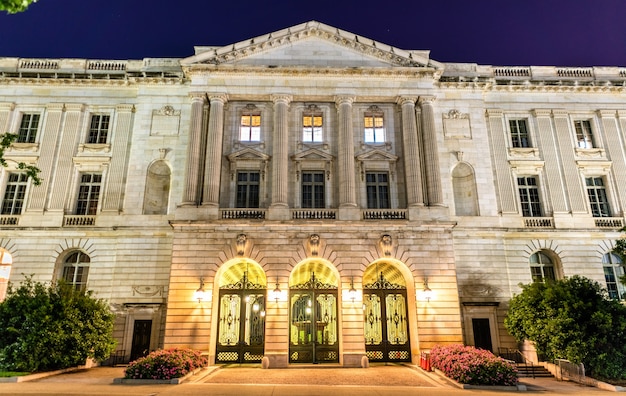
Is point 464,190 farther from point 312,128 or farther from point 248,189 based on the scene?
point 248,189

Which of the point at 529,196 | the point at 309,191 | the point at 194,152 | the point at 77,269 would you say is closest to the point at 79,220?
the point at 77,269

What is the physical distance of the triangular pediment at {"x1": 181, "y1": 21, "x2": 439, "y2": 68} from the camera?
27344 mm

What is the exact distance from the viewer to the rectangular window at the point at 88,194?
26553 millimetres

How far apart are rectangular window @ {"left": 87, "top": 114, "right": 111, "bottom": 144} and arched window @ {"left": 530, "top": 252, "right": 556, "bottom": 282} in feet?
91.7

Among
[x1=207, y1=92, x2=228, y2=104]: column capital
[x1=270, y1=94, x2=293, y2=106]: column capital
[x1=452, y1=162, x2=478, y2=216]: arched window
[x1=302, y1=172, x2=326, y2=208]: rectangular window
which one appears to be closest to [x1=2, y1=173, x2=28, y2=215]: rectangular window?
[x1=207, y1=92, x2=228, y2=104]: column capital

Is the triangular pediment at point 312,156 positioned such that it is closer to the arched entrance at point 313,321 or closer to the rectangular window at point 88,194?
the arched entrance at point 313,321

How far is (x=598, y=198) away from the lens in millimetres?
27953

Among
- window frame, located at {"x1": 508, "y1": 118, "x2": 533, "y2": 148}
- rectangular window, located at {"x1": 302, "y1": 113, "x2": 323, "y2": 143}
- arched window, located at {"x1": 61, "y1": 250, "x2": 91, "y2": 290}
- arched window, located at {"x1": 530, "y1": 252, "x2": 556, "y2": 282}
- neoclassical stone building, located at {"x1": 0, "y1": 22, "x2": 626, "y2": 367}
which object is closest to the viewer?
neoclassical stone building, located at {"x1": 0, "y1": 22, "x2": 626, "y2": 367}

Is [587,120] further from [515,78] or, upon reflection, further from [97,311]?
[97,311]

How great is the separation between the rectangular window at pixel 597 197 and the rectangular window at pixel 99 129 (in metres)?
31.5

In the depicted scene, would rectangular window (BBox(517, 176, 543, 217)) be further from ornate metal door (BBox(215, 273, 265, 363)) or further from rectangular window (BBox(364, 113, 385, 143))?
ornate metal door (BBox(215, 273, 265, 363))

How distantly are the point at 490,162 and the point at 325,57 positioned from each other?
41.0 ft

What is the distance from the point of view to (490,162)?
27.6 metres

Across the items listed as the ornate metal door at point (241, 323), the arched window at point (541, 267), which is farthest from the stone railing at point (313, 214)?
the arched window at point (541, 267)
